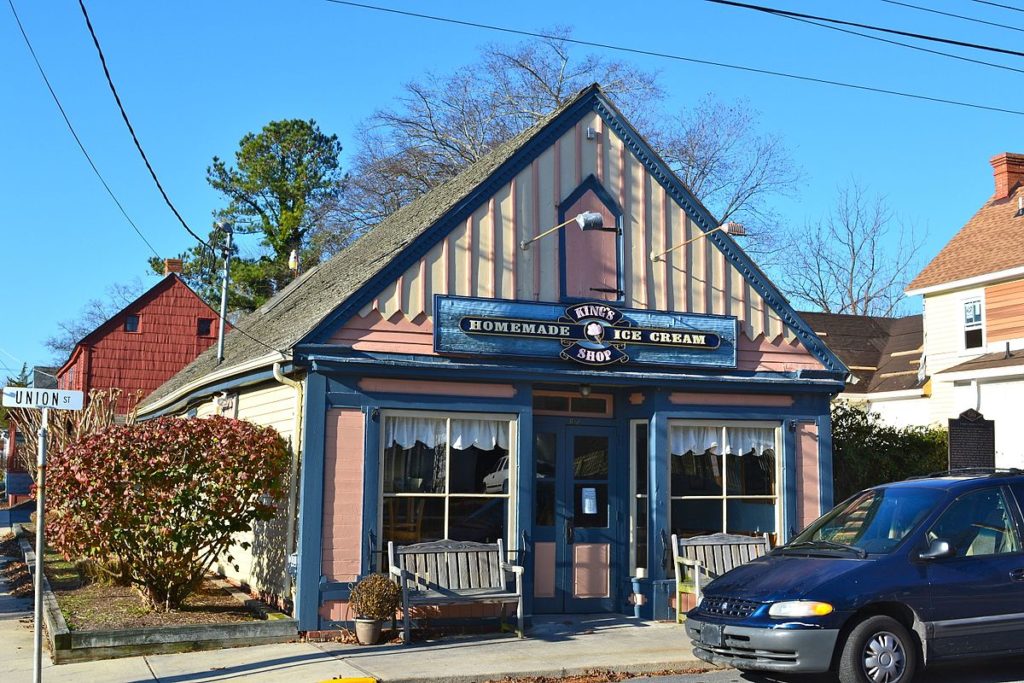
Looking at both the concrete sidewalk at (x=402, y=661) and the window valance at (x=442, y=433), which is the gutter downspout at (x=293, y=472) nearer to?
the window valance at (x=442, y=433)

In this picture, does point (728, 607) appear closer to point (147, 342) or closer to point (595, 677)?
point (595, 677)

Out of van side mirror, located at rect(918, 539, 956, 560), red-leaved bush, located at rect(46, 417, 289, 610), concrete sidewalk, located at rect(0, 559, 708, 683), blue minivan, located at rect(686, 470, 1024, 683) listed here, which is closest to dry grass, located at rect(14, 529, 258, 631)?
red-leaved bush, located at rect(46, 417, 289, 610)

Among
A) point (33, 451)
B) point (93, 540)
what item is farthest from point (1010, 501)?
point (33, 451)

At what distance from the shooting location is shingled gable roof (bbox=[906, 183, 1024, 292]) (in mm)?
26031

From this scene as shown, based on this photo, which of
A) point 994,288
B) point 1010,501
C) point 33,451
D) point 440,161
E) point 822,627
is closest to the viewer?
point 822,627

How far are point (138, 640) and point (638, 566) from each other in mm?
5599

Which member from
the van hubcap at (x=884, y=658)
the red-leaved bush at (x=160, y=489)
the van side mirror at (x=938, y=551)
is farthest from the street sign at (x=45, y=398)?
the van side mirror at (x=938, y=551)

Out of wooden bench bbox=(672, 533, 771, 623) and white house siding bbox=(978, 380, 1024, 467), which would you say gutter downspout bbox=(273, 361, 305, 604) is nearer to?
wooden bench bbox=(672, 533, 771, 623)

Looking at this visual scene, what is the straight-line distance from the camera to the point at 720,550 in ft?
40.2

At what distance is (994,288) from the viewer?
1023 inches

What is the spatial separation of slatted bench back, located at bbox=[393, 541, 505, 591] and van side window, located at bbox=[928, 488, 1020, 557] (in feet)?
15.1

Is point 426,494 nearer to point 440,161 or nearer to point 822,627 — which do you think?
point 822,627

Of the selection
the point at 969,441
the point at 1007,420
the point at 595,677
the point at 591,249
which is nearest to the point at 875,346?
the point at 1007,420

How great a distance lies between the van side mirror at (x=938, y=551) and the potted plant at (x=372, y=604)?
4900 millimetres
